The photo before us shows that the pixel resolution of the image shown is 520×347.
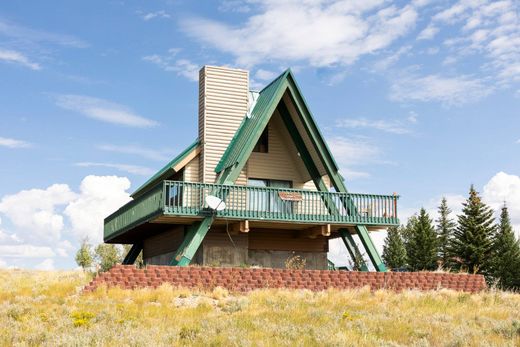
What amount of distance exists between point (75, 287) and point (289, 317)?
29.4 feet

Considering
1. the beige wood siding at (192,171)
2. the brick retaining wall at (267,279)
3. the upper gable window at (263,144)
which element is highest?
the upper gable window at (263,144)

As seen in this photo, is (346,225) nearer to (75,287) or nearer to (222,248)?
(222,248)

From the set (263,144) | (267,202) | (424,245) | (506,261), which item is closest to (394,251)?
(424,245)

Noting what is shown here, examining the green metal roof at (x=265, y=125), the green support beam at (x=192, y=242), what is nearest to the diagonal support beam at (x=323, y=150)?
the green metal roof at (x=265, y=125)

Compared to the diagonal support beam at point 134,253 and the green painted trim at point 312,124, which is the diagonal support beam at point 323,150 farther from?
the diagonal support beam at point 134,253

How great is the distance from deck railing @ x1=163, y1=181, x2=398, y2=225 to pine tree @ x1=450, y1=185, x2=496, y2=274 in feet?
112

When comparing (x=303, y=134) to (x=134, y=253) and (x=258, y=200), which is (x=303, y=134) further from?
(x=134, y=253)

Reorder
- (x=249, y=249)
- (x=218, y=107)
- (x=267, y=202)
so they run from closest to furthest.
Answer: (x=267, y=202) → (x=249, y=249) → (x=218, y=107)

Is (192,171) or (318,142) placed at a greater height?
(318,142)

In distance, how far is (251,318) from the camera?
18438 mm

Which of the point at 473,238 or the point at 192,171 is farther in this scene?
the point at 473,238

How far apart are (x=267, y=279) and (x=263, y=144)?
9.70 metres

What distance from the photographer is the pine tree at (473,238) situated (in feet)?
202

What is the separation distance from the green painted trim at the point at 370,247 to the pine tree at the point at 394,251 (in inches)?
1924
